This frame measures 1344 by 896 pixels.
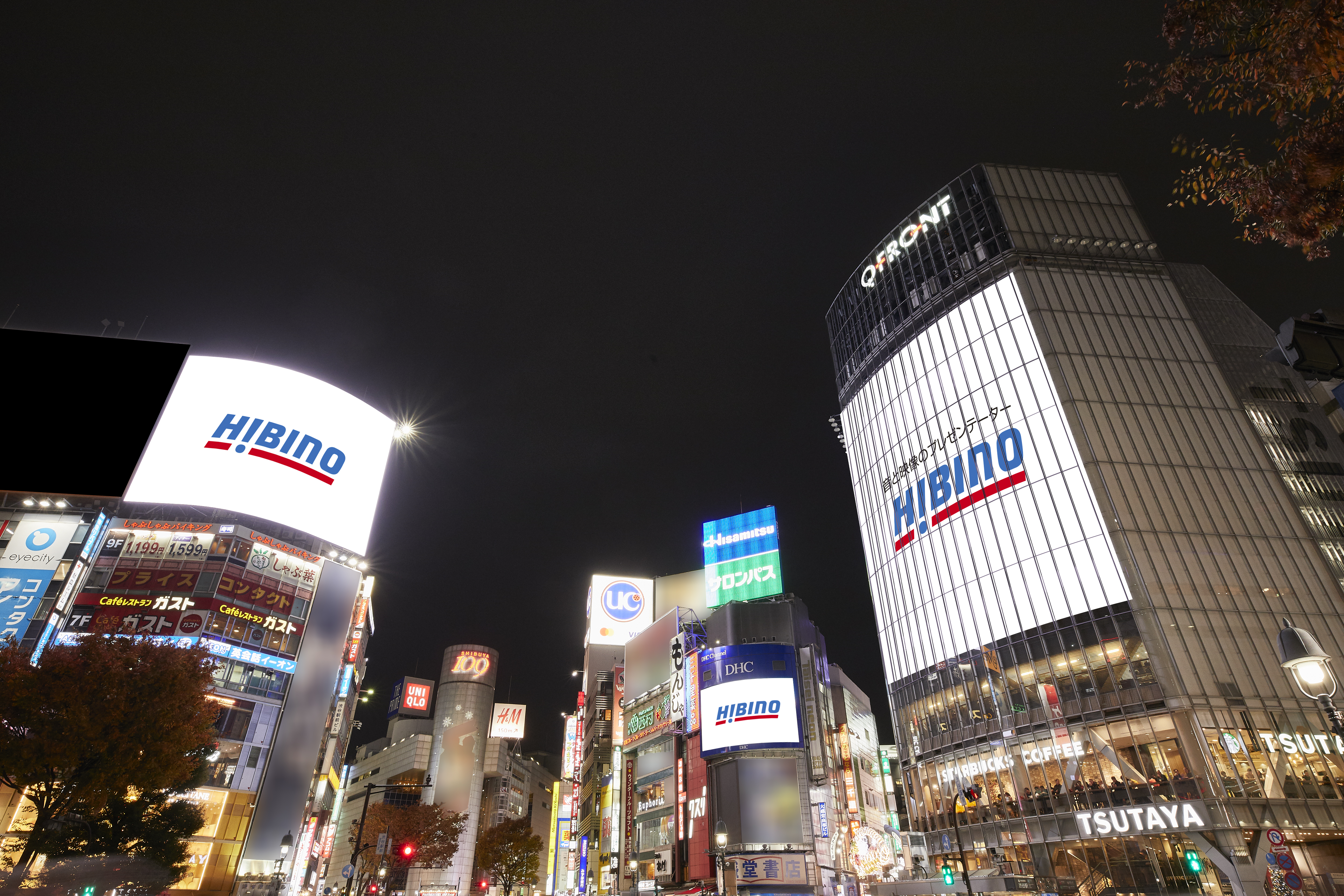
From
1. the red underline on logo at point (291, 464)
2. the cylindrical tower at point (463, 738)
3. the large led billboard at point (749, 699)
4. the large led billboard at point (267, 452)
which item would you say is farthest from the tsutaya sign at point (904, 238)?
the cylindrical tower at point (463, 738)

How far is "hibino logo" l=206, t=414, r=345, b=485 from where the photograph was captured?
4406 cm

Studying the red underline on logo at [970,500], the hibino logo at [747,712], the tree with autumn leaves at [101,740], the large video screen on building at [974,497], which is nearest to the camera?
the tree with autumn leaves at [101,740]

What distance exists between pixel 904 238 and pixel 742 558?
34043 mm

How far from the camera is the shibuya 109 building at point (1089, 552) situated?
1323 inches

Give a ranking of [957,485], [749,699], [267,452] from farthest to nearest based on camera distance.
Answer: [957,485], [749,699], [267,452]

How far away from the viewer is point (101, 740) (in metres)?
21.5

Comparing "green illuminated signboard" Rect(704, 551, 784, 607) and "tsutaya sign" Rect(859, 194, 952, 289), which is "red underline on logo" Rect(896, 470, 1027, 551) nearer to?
"green illuminated signboard" Rect(704, 551, 784, 607)

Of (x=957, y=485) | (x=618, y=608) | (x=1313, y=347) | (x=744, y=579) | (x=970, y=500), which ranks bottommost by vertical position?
(x=1313, y=347)

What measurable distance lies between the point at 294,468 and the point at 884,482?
46.7 meters

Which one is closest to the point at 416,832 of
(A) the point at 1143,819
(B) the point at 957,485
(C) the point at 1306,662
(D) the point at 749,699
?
(D) the point at 749,699

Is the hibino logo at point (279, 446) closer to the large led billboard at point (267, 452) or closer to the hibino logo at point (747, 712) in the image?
the large led billboard at point (267, 452)

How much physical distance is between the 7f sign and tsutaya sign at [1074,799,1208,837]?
106246 mm

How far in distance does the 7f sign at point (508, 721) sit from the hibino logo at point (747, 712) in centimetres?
8683

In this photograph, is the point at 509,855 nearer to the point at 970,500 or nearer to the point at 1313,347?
the point at 970,500
